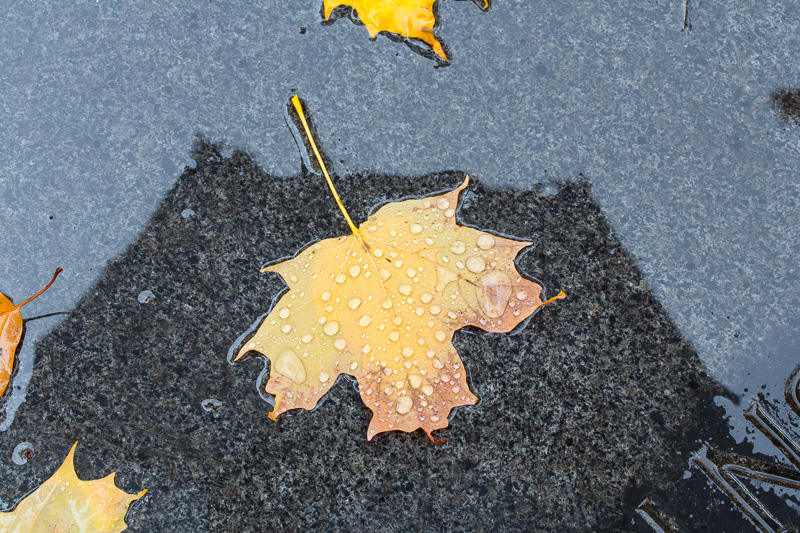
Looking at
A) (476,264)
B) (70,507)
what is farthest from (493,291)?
(70,507)

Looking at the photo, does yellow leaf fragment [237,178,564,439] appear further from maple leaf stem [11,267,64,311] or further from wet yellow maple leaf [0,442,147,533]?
maple leaf stem [11,267,64,311]

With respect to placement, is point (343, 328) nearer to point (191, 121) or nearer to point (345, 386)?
point (345, 386)

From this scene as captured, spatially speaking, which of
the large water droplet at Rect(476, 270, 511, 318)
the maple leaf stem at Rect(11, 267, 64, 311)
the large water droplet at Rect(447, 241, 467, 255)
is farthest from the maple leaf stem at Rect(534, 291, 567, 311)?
the maple leaf stem at Rect(11, 267, 64, 311)

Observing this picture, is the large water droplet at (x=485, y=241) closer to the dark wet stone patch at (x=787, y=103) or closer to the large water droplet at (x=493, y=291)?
the large water droplet at (x=493, y=291)

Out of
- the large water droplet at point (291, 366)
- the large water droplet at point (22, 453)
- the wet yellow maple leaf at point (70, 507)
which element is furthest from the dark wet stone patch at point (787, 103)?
the large water droplet at point (22, 453)

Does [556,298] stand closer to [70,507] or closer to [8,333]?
[70,507]
